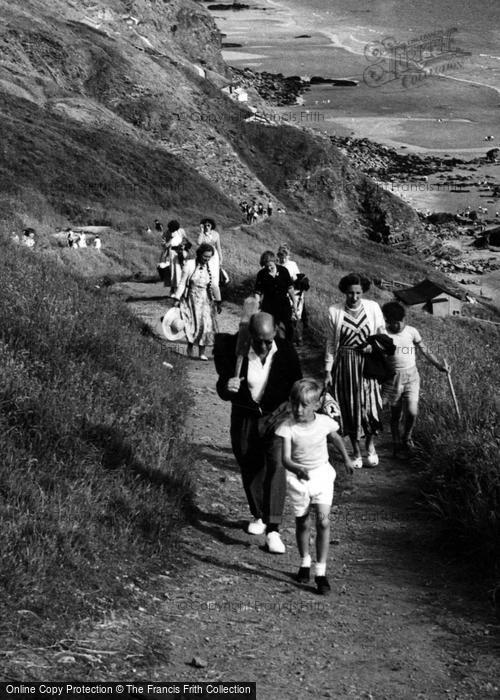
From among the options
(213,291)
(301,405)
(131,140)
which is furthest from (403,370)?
(131,140)

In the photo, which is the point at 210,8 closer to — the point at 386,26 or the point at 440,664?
the point at 386,26

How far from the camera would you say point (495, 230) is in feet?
209

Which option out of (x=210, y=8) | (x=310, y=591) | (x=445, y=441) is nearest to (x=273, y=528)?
(x=310, y=591)

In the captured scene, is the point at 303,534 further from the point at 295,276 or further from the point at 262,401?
the point at 295,276

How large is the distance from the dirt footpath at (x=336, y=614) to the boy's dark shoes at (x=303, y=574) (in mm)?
55

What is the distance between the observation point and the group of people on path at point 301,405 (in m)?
6.60

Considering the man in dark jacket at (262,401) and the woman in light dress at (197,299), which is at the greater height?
the man in dark jacket at (262,401)

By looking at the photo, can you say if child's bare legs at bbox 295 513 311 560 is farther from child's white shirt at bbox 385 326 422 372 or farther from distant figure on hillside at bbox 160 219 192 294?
distant figure on hillside at bbox 160 219 192 294

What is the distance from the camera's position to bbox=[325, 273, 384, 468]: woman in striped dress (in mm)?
8812

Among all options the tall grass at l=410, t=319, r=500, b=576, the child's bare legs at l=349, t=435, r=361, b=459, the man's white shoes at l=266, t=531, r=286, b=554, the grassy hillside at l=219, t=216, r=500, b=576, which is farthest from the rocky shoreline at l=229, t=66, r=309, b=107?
the man's white shoes at l=266, t=531, r=286, b=554

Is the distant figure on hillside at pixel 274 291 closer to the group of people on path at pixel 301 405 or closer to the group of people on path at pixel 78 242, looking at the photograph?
the group of people on path at pixel 301 405

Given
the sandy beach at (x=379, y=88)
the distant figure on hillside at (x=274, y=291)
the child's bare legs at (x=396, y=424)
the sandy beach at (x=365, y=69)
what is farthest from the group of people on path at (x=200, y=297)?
the sandy beach at (x=365, y=69)

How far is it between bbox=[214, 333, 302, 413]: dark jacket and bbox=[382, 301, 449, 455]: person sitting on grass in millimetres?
2271

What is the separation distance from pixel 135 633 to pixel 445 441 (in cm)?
405
